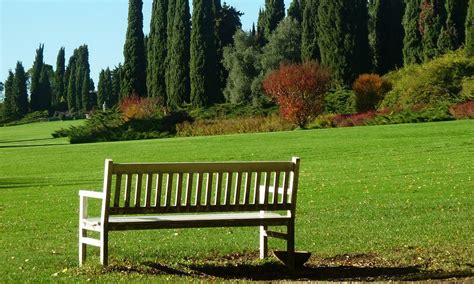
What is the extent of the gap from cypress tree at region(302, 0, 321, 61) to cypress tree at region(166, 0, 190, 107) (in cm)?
1057

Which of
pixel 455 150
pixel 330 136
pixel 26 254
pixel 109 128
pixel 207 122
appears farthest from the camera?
pixel 109 128

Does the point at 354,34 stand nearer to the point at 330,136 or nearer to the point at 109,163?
the point at 330,136

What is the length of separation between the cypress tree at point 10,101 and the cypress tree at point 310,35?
60.9 m

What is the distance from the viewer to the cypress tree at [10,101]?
119762 millimetres

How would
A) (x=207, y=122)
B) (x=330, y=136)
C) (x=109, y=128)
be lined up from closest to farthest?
(x=330, y=136)
(x=207, y=122)
(x=109, y=128)

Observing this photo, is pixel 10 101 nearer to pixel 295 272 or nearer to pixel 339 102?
pixel 339 102

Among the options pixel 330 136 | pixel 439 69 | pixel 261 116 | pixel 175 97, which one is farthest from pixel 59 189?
pixel 175 97

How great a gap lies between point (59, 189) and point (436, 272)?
15.8m

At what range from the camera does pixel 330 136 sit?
124ft

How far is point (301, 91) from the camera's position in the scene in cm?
5538

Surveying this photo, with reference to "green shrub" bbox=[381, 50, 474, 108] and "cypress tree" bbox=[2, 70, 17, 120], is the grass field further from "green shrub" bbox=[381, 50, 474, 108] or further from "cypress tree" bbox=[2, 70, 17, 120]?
"cypress tree" bbox=[2, 70, 17, 120]

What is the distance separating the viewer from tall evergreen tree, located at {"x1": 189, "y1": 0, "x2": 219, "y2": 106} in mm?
71812

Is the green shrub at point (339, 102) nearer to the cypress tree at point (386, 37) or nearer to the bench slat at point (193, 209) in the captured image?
the cypress tree at point (386, 37)

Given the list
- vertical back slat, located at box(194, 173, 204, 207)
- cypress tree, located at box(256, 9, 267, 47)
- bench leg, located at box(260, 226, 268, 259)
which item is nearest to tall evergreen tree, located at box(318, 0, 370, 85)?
cypress tree, located at box(256, 9, 267, 47)
